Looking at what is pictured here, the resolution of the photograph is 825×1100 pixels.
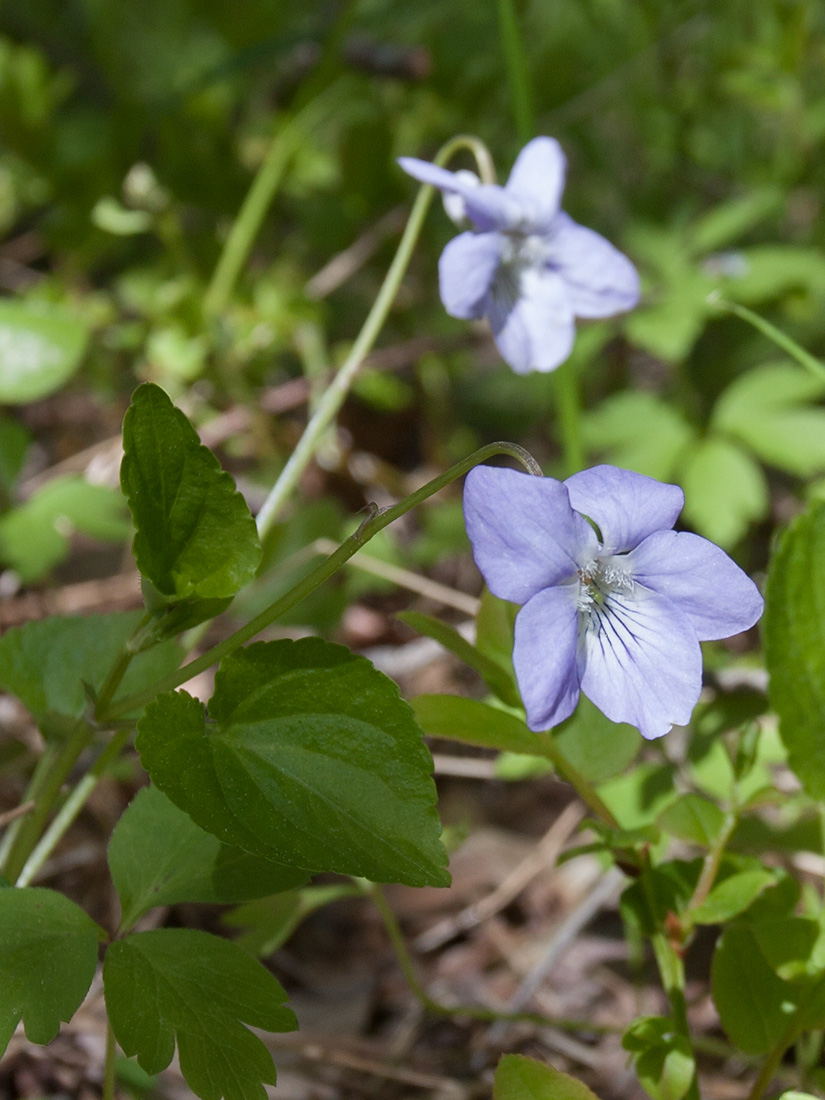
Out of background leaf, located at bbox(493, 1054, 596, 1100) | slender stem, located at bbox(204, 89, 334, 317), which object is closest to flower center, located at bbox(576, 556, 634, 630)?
background leaf, located at bbox(493, 1054, 596, 1100)

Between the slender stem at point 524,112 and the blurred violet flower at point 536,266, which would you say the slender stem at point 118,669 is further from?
the slender stem at point 524,112

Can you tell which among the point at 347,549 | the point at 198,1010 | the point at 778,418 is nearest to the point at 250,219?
the point at 778,418

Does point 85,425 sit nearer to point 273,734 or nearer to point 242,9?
point 242,9

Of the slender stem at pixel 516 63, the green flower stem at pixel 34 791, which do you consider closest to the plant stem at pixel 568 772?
the green flower stem at pixel 34 791

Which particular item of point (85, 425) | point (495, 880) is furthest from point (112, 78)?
point (495, 880)

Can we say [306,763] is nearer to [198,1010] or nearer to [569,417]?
[198,1010]

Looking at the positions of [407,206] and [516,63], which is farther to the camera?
[407,206]
